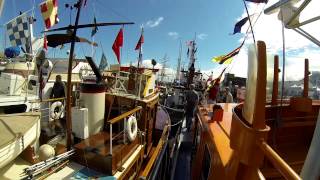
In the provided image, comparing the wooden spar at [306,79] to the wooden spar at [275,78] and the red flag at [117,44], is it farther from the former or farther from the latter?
the red flag at [117,44]

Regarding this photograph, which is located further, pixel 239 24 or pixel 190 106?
Answer: pixel 190 106

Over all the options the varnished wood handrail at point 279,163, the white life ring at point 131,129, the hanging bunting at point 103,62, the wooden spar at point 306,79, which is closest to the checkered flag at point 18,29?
the hanging bunting at point 103,62

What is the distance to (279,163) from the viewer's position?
1.58 m

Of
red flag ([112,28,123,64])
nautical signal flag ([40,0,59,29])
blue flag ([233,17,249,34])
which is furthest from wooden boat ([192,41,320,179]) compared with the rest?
nautical signal flag ([40,0,59,29])

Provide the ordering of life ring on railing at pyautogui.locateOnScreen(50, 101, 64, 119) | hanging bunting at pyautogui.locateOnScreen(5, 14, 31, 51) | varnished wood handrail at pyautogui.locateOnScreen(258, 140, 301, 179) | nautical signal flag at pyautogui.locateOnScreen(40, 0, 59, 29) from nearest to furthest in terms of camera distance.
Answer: varnished wood handrail at pyautogui.locateOnScreen(258, 140, 301, 179) → life ring on railing at pyautogui.locateOnScreen(50, 101, 64, 119) → nautical signal flag at pyautogui.locateOnScreen(40, 0, 59, 29) → hanging bunting at pyautogui.locateOnScreen(5, 14, 31, 51)

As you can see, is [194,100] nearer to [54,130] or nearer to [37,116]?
[54,130]

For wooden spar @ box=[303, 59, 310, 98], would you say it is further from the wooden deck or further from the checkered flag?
the checkered flag

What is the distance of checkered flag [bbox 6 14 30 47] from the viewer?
8138 mm

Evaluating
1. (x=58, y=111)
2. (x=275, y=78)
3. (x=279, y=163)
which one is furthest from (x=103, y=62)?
(x=279, y=163)

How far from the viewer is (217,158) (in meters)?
3.39

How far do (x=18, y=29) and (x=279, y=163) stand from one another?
30.6 ft

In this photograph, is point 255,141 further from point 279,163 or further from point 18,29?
point 18,29

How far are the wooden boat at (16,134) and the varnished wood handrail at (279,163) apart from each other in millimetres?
3559

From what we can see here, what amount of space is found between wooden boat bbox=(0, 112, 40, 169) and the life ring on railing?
70.0 inches
